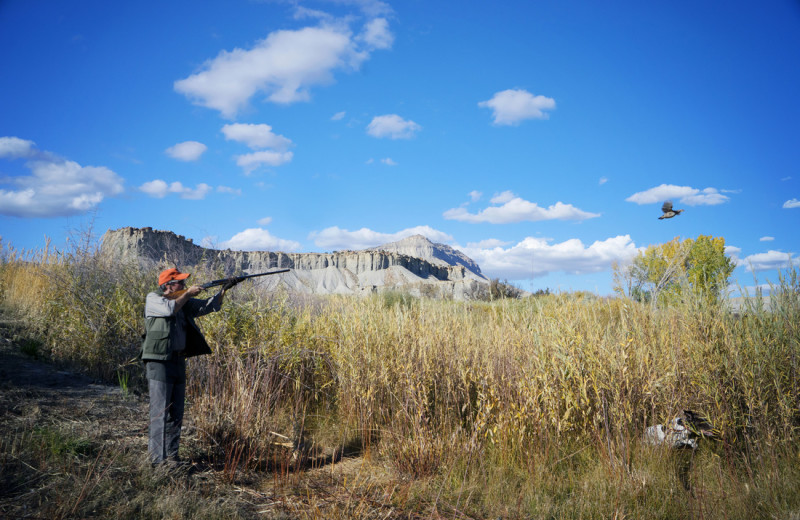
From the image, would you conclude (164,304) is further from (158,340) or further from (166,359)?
(166,359)

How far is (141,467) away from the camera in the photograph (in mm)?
4137

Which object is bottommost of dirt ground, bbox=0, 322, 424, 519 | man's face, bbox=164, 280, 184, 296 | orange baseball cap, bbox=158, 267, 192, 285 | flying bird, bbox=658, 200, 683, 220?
dirt ground, bbox=0, 322, 424, 519

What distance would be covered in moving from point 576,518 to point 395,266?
76.2 m

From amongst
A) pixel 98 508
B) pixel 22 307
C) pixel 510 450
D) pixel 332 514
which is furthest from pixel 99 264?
pixel 510 450

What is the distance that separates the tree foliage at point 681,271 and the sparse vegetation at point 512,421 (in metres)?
0.56

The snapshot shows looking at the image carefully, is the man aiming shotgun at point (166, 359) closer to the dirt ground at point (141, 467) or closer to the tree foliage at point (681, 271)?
the dirt ground at point (141, 467)

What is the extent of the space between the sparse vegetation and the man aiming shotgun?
38 cm

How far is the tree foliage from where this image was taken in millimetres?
6264

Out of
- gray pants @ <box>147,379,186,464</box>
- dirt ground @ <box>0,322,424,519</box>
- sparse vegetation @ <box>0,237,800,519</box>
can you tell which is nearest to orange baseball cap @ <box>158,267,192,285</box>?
gray pants @ <box>147,379,186,464</box>

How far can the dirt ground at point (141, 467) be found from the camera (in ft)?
12.3

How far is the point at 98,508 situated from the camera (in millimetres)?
3600

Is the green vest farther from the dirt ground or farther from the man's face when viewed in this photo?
the dirt ground

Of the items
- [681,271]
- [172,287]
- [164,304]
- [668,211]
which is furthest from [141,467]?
[668,211]

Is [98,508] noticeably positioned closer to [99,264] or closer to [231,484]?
[231,484]
